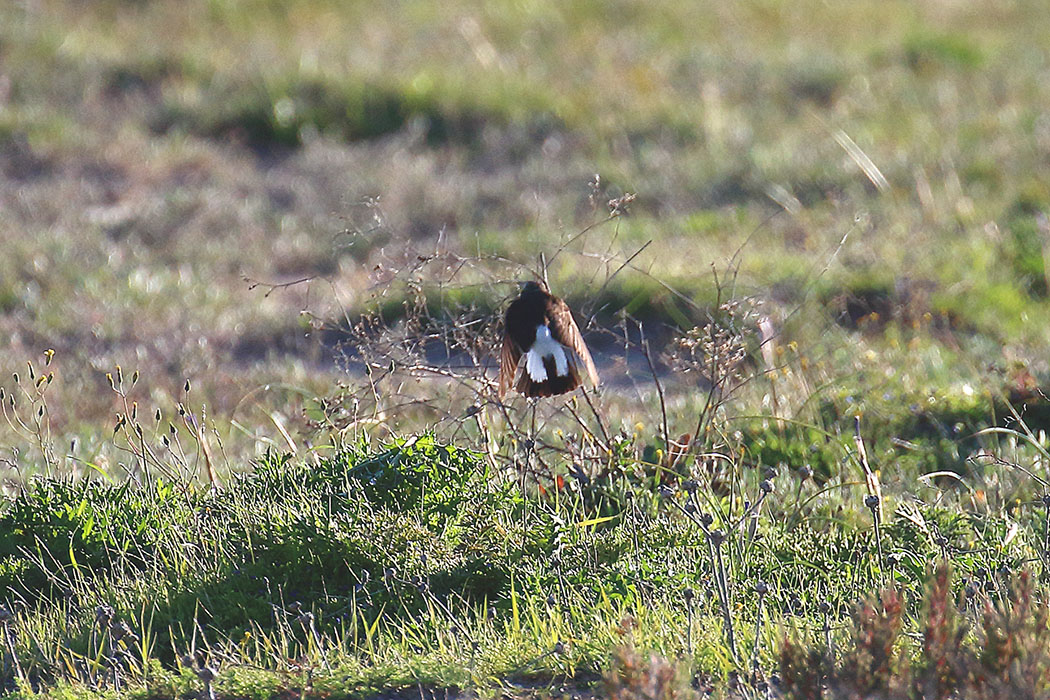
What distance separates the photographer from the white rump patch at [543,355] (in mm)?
3930

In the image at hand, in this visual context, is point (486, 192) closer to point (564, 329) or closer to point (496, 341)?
point (496, 341)

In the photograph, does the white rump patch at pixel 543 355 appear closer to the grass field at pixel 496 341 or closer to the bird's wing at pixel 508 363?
the bird's wing at pixel 508 363

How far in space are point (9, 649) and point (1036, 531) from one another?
10.5 ft

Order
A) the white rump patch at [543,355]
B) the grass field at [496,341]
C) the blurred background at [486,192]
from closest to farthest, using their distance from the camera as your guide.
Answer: the grass field at [496,341]
the white rump patch at [543,355]
the blurred background at [486,192]

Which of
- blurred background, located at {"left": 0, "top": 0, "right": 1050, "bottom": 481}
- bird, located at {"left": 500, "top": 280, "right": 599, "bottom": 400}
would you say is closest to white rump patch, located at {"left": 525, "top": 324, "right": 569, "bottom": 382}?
bird, located at {"left": 500, "top": 280, "right": 599, "bottom": 400}

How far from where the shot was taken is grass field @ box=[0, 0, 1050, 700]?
367cm

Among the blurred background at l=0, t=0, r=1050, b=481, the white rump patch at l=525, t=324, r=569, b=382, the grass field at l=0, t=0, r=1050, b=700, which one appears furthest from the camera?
the blurred background at l=0, t=0, r=1050, b=481

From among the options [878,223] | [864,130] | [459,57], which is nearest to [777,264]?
[878,223]

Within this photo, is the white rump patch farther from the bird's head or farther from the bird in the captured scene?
the bird's head

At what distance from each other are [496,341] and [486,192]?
18.9 feet

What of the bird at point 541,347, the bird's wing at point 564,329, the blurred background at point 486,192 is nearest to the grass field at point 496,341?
the blurred background at point 486,192

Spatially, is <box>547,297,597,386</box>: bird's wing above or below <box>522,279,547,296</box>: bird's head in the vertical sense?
below

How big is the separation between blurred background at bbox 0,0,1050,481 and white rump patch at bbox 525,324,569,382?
488 mm

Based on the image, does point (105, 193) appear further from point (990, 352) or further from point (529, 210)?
point (990, 352)
